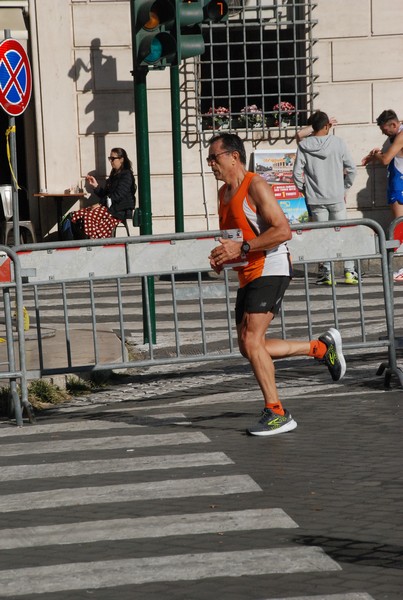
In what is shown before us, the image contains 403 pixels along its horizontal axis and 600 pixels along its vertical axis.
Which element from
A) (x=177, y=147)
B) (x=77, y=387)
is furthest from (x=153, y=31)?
(x=177, y=147)

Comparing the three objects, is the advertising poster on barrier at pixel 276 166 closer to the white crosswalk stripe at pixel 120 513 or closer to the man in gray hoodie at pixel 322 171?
the man in gray hoodie at pixel 322 171

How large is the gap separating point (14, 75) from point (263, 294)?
6.60m

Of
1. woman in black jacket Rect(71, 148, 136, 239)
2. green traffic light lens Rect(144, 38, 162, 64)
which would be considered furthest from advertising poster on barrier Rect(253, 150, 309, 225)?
green traffic light lens Rect(144, 38, 162, 64)

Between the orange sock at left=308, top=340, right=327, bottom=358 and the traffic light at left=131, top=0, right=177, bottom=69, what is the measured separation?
3.52 meters

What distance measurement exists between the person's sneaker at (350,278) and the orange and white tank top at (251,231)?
20.4ft

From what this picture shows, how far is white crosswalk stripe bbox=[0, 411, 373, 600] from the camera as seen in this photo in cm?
512

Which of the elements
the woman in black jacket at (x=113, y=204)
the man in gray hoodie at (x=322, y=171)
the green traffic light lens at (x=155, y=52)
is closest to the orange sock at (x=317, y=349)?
the green traffic light lens at (x=155, y=52)

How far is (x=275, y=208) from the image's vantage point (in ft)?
25.4

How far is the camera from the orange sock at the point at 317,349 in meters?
8.34

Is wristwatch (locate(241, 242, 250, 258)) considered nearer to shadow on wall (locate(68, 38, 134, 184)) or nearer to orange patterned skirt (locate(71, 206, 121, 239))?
orange patterned skirt (locate(71, 206, 121, 239))

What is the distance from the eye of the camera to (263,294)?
309 inches

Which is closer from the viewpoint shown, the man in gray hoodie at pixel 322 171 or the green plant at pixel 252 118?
the man in gray hoodie at pixel 322 171

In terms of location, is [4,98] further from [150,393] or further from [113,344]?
[150,393]

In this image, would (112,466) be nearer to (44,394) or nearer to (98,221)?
(44,394)
